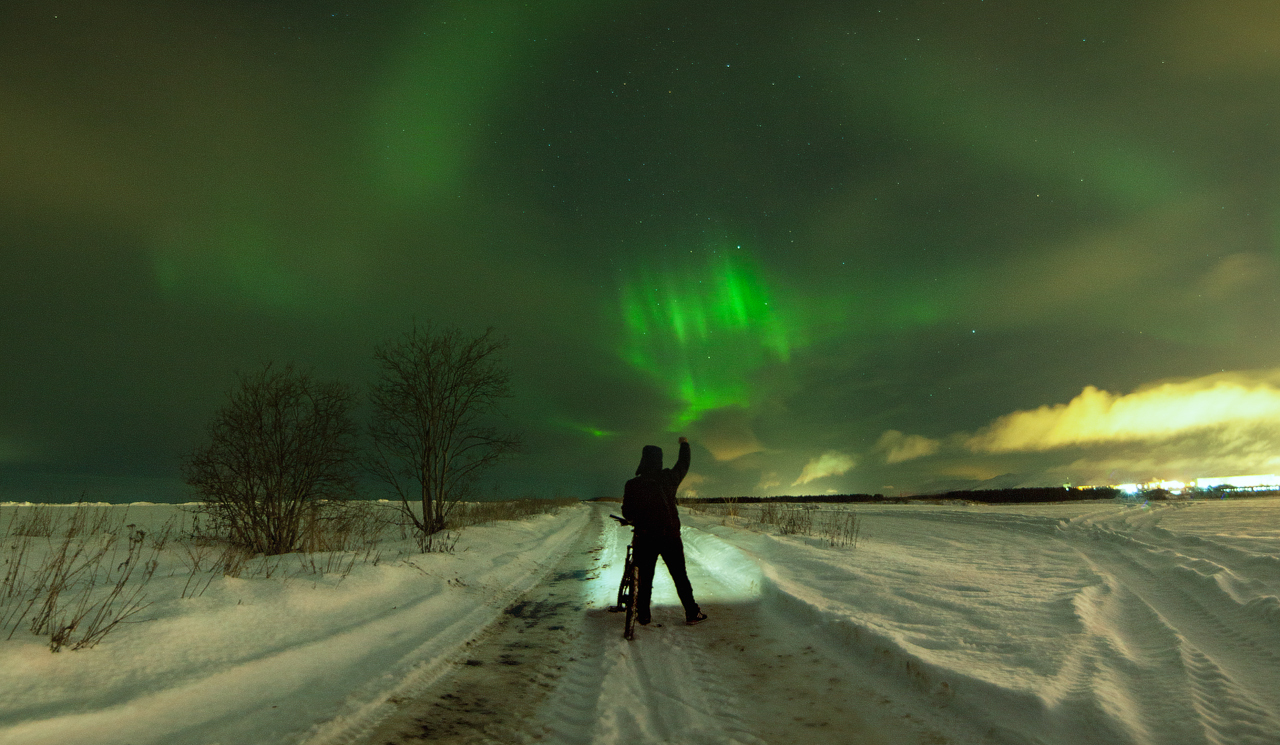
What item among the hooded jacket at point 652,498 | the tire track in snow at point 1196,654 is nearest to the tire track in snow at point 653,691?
the hooded jacket at point 652,498

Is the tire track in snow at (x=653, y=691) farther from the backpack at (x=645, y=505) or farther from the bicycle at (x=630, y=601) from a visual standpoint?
the backpack at (x=645, y=505)

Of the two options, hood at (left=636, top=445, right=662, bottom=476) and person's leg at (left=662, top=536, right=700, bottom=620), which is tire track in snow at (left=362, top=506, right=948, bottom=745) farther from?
hood at (left=636, top=445, right=662, bottom=476)

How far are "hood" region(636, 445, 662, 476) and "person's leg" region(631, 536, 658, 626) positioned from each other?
913 mm

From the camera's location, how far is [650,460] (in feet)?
26.6

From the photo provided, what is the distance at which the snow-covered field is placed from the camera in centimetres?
399

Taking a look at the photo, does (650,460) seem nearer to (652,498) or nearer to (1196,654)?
(652,498)

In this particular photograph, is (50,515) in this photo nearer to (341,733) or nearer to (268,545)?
(268,545)

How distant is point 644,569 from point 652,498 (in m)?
0.91

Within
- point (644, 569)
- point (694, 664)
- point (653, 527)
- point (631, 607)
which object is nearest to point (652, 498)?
point (653, 527)

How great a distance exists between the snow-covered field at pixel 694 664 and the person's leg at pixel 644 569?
10.4 inches

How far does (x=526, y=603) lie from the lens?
29.8 ft

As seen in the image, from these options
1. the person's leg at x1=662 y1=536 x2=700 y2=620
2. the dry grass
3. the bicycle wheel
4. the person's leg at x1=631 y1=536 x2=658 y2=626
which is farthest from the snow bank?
the dry grass

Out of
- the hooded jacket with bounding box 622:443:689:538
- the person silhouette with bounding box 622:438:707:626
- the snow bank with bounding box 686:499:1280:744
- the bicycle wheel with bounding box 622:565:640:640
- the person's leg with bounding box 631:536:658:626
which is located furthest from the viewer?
the hooded jacket with bounding box 622:443:689:538

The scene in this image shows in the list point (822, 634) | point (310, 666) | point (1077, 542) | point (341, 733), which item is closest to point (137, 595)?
point (310, 666)
